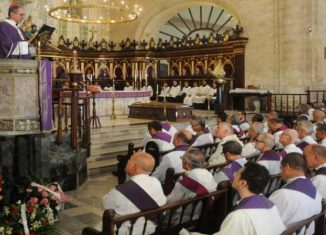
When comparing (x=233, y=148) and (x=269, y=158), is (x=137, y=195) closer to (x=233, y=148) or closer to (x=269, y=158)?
(x=233, y=148)

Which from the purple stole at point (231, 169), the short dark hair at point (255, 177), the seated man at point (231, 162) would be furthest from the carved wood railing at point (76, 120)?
the short dark hair at point (255, 177)

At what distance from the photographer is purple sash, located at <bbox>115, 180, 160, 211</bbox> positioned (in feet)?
11.3

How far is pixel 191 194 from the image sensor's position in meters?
4.00

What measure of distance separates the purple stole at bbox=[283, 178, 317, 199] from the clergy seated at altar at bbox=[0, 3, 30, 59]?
434 cm

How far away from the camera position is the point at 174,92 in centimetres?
1906

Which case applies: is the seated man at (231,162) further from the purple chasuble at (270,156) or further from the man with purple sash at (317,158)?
the man with purple sash at (317,158)

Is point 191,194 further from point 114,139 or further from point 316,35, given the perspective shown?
point 316,35

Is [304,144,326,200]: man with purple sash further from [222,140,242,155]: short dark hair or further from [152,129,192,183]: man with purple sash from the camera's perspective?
[152,129,192,183]: man with purple sash

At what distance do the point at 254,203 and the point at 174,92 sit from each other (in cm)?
1623

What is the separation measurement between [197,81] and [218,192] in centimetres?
1547

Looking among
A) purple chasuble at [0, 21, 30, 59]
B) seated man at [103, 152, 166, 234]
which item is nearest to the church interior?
seated man at [103, 152, 166, 234]

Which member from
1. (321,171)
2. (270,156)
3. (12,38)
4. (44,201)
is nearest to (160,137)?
(270,156)

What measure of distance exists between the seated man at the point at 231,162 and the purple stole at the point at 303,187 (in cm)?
105

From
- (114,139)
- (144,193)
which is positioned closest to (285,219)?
(144,193)
